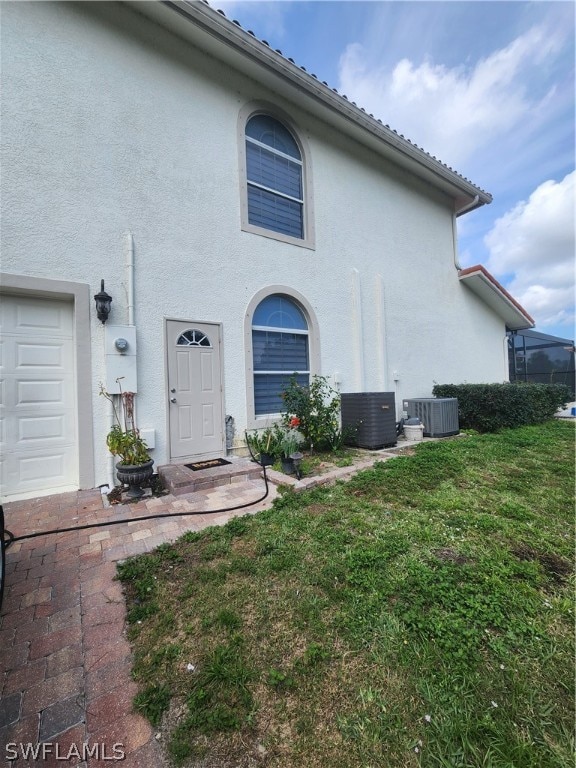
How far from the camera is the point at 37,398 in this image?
4102 millimetres

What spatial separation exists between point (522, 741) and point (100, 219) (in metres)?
5.97

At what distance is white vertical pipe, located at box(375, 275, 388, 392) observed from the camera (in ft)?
25.7

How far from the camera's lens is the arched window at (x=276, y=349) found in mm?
6016

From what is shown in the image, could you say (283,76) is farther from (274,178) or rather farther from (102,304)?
(102,304)

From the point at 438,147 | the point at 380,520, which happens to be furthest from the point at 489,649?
the point at 438,147

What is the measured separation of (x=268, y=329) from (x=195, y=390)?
1.89 meters

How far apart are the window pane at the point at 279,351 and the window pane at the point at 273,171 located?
2.92 metres

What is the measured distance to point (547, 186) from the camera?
10.9 m

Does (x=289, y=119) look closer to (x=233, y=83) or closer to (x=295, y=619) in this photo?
(x=233, y=83)

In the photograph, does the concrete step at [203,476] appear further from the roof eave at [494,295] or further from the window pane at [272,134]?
the roof eave at [494,295]

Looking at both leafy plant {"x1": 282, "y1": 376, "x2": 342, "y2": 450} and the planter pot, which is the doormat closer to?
the planter pot

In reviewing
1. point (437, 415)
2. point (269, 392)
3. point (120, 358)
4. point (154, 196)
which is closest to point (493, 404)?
point (437, 415)

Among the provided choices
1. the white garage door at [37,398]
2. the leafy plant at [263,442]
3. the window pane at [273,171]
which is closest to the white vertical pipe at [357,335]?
the window pane at [273,171]

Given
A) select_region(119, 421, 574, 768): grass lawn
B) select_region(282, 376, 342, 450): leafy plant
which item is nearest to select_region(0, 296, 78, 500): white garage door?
select_region(119, 421, 574, 768): grass lawn
